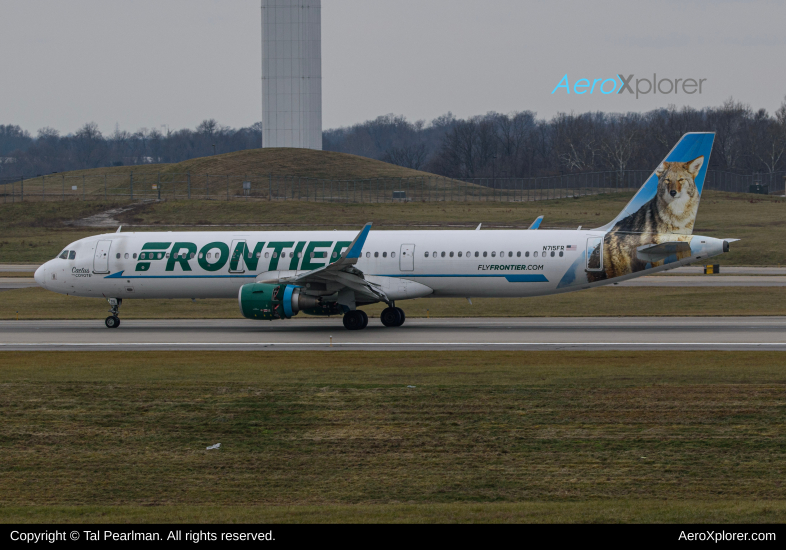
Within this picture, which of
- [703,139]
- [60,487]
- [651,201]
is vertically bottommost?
[60,487]

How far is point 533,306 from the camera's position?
134 ft

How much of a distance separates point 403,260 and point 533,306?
31.0ft

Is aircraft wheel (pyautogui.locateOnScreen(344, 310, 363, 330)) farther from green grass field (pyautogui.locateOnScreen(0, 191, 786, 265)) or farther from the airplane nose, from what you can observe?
green grass field (pyautogui.locateOnScreen(0, 191, 786, 265))

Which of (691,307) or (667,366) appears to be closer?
(667,366)

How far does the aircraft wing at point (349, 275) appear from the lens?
1243 inches

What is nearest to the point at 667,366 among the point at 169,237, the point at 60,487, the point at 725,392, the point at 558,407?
the point at 725,392

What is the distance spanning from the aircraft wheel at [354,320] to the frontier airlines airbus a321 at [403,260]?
38 millimetres

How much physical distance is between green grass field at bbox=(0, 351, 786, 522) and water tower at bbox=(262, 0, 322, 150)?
10602cm

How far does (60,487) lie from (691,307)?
31.6m

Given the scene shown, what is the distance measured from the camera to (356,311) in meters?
33.4

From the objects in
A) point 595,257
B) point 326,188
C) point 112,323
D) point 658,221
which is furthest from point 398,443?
point 326,188

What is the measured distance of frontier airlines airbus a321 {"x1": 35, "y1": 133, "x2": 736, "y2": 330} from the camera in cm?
3222

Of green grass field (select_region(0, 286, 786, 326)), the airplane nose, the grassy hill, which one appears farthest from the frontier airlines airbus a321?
the grassy hill
